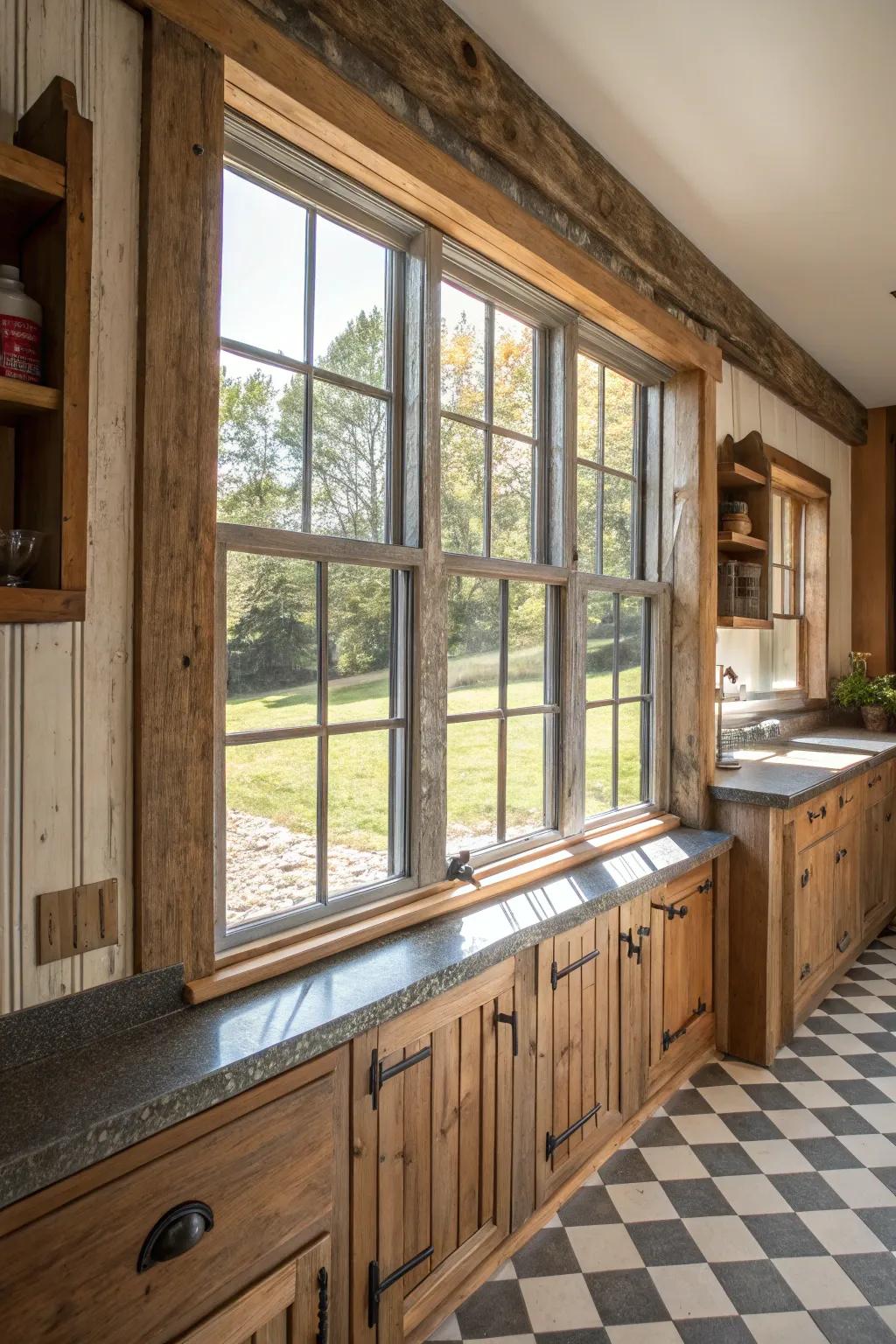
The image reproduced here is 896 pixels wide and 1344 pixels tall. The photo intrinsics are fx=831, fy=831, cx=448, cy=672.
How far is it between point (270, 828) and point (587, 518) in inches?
65.1

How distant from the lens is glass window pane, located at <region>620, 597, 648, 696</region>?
301 centimetres

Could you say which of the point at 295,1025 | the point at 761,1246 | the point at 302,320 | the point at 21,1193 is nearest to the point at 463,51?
the point at 302,320

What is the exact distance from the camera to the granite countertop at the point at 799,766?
120 inches

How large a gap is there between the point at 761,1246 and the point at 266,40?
2.90m

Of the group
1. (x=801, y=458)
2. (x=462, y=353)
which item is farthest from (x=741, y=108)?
(x=801, y=458)

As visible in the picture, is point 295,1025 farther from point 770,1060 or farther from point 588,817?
point 770,1060

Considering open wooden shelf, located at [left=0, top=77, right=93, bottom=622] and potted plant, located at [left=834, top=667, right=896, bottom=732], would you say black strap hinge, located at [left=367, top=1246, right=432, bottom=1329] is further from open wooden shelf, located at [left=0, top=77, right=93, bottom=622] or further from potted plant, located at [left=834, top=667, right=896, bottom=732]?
potted plant, located at [left=834, top=667, right=896, bottom=732]

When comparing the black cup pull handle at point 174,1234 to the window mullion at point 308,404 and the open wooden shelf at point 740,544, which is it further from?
the open wooden shelf at point 740,544

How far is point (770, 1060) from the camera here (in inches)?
118

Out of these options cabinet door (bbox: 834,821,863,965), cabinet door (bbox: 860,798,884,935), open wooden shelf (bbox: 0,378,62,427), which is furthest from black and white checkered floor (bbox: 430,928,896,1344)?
open wooden shelf (bbox: 0,378,62,427)

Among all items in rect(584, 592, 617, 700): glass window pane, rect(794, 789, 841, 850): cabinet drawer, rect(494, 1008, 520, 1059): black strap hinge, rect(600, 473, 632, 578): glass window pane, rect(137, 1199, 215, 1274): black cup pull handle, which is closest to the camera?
rect(137, 1199, 215, 1274): black cup pull handle

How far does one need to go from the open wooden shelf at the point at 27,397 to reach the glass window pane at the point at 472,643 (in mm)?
1175

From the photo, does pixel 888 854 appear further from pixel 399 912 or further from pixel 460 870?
pixel 399 912

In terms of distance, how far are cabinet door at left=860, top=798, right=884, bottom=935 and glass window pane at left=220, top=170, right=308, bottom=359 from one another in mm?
3520
